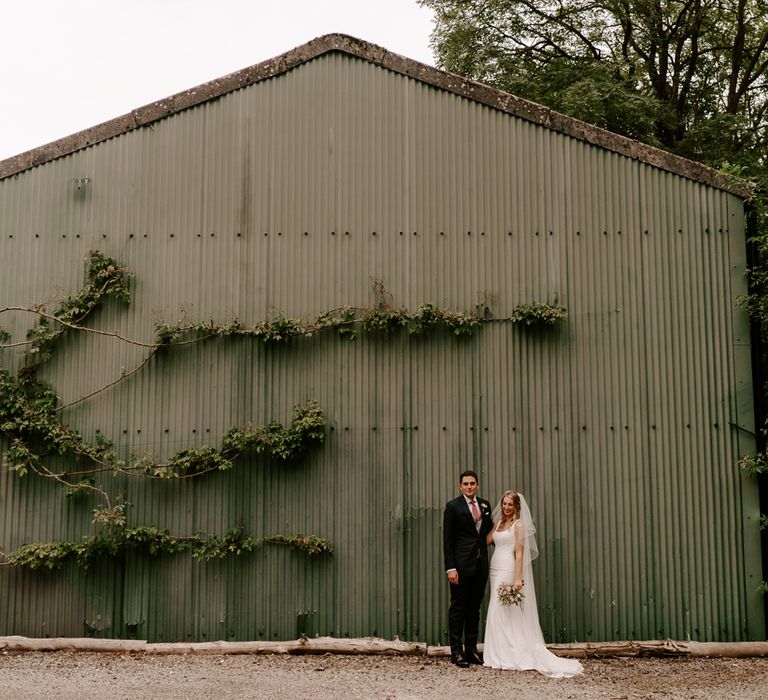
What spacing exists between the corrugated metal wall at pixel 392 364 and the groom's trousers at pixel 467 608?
0.71 m

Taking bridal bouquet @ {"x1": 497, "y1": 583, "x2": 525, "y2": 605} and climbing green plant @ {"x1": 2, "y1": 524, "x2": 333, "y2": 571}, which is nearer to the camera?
bridal bouquet @ {"x1": 497, "y1": 583, "x2": 525, "y2": 605}

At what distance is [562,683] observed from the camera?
7379 mm

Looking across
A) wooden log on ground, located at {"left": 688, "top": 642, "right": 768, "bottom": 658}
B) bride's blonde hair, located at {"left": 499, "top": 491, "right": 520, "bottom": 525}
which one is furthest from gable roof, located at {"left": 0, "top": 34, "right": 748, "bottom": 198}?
wooden log on ground, located at {"left": 688, "top": 642, "right": 768, "bottom": 658}

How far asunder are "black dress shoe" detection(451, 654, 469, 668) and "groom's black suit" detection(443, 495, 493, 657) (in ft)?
0.13

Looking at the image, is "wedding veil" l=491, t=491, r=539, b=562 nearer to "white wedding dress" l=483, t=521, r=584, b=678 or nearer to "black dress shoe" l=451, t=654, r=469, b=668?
"white wedding dress" l=483, t=521, r=584, b=678

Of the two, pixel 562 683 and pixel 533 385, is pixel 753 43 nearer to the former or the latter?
pixel 533 385

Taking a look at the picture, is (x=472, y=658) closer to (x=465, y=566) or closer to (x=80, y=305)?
(x=465, y=566)

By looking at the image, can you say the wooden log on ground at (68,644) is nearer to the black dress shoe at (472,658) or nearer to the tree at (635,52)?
the black dress shoe at (472,658)

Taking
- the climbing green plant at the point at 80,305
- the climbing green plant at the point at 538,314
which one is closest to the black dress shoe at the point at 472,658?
the climbing green plant at the point at 538,314

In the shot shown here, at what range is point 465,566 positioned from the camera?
27.1ft

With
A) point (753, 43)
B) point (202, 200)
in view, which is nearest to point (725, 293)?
point (202, 200)

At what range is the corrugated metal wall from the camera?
9.00 metres

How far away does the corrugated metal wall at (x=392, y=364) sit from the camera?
29.5 ft

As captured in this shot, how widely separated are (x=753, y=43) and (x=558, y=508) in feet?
52.2
